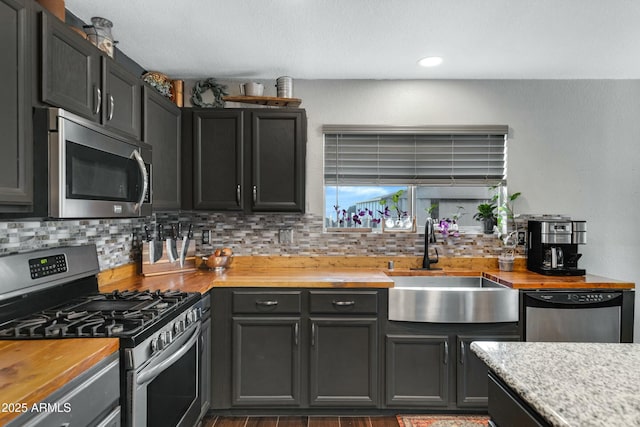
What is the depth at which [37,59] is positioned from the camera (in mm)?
1411

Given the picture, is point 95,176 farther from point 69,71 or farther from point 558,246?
point 558,246

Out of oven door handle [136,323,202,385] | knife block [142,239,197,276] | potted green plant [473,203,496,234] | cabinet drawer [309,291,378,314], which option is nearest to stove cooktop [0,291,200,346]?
oven door handle [136,323,202,385]

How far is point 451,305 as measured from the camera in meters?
2.49

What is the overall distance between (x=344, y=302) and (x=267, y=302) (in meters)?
0.52

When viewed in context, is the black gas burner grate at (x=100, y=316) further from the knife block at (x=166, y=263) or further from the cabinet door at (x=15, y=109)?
the knife block at (x=166, y=263)

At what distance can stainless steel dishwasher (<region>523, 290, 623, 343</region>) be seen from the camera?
252 cm

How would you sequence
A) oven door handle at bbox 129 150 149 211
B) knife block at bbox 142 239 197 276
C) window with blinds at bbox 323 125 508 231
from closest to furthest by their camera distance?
oven door handle at bbox 129 150 149 211 < knife block at bbox 142 239 197 276 < window with blinds at bbox 323 125 508 231

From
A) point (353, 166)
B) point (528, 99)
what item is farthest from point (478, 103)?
point (353, 166)

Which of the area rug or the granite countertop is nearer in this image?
the granite countertop

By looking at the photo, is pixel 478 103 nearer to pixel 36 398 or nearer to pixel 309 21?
pixel 309 21

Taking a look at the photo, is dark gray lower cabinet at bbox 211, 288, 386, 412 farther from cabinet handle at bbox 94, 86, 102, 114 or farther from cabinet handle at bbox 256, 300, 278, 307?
cabinet handle at bbox 94, 86, 102, 114

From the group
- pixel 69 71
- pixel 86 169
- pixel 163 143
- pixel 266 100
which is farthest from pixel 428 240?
pixel 69 71

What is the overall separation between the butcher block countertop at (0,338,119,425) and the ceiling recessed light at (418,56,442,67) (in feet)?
8.61

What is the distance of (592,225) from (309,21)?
288cm
